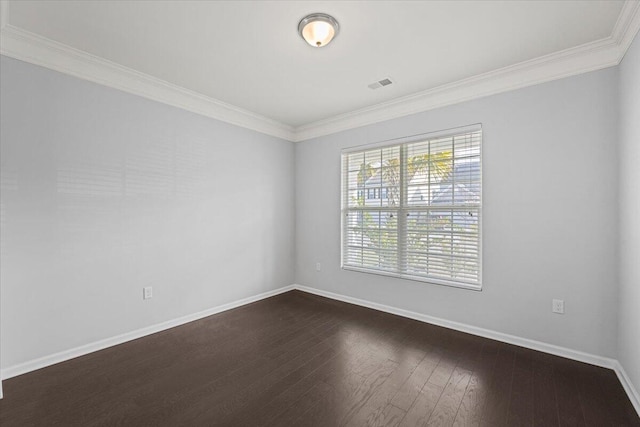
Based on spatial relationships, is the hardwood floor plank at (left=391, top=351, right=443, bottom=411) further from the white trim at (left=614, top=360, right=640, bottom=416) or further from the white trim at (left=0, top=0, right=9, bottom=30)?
the white trim at (left=0, top=0, right=9, bottom=30)

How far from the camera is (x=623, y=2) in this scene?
1902 mm

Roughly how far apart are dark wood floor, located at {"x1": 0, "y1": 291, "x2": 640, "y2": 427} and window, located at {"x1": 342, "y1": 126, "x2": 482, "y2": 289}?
800 mm

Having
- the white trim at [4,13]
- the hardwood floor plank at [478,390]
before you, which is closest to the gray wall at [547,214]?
the hardwood floor plank at [478,390]

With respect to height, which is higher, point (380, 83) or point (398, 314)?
point (380, 83)

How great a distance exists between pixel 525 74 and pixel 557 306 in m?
2.15

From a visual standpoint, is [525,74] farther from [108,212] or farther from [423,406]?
[108,212]

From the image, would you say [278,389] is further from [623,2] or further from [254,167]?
[623,2]

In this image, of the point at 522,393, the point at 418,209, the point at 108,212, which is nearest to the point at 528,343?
the point at 522,393

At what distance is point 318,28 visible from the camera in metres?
2.12

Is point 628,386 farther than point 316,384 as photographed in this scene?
No

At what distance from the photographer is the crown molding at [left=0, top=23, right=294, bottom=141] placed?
2.25m

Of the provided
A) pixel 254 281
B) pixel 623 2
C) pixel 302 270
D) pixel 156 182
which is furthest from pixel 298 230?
pixel 623 2

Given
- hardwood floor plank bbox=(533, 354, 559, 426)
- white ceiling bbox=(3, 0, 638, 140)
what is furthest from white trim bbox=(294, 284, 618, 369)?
white ceiling bbox=(3, 0, 638, 140)

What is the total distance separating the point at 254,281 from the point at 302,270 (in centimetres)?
84
